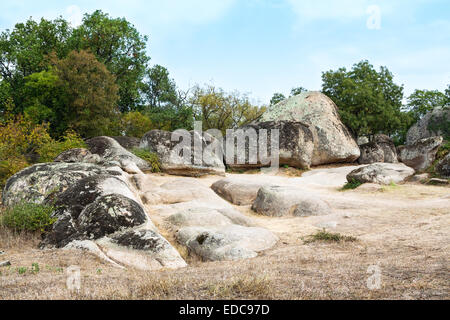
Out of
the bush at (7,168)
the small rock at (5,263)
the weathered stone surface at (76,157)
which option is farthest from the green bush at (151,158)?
the small rock at (5,263)

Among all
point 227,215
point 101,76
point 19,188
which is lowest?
point 227,215

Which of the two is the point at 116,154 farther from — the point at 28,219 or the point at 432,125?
the point at 432,125

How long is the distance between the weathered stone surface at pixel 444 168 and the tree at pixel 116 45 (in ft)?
80.4

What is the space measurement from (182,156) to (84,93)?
920 centimetres

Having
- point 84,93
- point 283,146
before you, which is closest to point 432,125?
point 283,146

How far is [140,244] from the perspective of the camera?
6992 mm

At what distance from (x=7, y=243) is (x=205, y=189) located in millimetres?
7604

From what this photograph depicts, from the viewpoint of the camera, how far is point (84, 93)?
2388 centimetres

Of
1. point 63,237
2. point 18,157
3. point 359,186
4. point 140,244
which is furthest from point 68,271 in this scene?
point 359,186

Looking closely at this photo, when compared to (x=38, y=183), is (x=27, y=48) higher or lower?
higher

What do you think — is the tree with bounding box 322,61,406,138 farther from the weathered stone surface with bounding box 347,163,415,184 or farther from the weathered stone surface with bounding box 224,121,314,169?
the weathered stone surface with bounding box 347,163,415,184

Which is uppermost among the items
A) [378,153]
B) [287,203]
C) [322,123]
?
[322,123]

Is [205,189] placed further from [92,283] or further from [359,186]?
[92,283]

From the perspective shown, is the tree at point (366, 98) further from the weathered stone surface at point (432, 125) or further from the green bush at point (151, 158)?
the green bush at point (151, 158)
